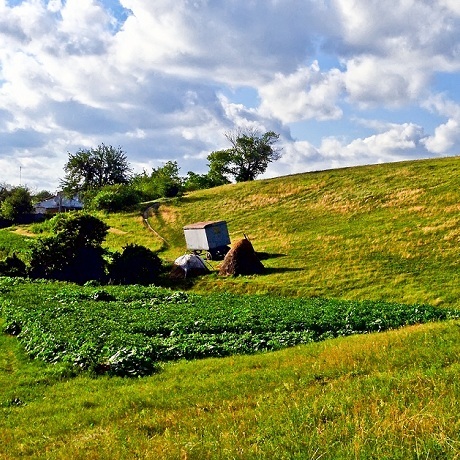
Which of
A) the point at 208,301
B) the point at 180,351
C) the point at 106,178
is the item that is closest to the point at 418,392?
the point at 180,351

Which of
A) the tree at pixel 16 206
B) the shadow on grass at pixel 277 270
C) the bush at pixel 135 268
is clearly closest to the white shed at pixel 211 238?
the bush at pixel 135 268

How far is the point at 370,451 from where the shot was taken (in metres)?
6.81

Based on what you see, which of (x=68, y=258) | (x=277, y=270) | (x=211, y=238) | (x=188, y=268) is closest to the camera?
(x=277, y=270)

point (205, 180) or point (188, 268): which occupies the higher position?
point (205, 180)

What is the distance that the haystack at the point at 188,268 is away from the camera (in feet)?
164

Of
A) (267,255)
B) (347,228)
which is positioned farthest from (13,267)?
(347,228)

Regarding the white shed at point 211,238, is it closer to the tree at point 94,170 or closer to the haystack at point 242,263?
the haystack at point 242,263

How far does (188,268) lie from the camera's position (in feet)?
165

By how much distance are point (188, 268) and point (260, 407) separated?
40329 millimetres

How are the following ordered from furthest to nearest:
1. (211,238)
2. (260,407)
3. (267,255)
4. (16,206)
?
(16,206)
(211,238)
(267,255)
(260,407)

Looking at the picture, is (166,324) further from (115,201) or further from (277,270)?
(115,201)

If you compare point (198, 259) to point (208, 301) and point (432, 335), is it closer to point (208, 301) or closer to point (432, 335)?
point (208, 301)

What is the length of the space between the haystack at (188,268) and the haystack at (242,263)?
239cm

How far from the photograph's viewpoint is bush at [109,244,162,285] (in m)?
50.8
